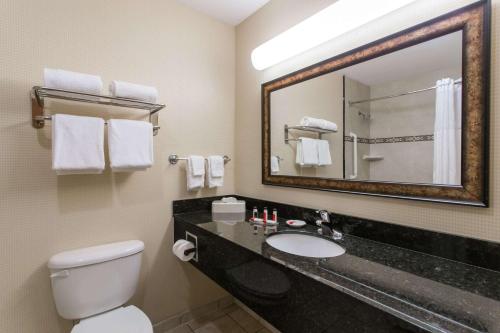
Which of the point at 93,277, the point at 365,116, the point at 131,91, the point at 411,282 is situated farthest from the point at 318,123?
the point at 93,277

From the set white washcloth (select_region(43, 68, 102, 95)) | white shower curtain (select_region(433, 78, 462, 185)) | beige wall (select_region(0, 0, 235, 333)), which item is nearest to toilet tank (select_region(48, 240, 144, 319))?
beige wall (select_region(0, 0, 235, 333))

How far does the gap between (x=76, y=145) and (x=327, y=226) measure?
141 centimetres

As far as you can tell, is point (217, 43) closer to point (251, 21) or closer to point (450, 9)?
point (251, 21)

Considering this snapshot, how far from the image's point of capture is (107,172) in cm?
154

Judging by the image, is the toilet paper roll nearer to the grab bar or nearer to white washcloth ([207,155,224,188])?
white washcloth ([207,155,224,188])

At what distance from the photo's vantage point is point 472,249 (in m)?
0.95

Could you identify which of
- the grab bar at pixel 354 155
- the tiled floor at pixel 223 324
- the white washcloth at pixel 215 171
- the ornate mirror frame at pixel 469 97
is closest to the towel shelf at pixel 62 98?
the white washcloth at pixel 215 171

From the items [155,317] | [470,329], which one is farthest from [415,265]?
[155,317]

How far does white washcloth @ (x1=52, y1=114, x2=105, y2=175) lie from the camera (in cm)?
123

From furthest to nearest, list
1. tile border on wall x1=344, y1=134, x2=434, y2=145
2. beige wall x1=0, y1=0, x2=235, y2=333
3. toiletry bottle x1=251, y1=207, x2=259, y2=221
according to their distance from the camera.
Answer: toiletry bottle x1=251, y1=207, x2=259, y2=221 → beige wall x1=0, y1=0, x2=235, y2=333 → tile border on wall x1=344, y1=134, x2=434, y2=145

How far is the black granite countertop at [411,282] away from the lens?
2.07ft

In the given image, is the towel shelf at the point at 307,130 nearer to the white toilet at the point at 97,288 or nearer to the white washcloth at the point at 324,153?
the white washcloth at the point at 324,153

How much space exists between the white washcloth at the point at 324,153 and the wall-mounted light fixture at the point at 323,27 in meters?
0.58

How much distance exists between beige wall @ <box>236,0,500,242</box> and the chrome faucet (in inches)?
3.1
